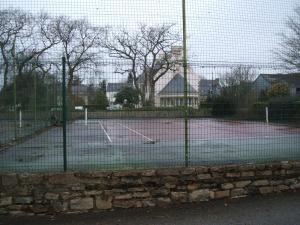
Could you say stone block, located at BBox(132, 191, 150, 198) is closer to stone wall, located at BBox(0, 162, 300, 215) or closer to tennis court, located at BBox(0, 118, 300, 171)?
stone wall, located at BBox(0, 162, 300, 215)

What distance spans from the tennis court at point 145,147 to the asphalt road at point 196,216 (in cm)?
108

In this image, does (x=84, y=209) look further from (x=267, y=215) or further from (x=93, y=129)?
(x=267, y=215)

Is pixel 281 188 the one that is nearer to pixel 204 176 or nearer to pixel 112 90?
pixel 204 176

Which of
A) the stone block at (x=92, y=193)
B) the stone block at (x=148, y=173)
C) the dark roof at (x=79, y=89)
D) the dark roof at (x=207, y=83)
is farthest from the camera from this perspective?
the dark roof at (x=207, y=83)

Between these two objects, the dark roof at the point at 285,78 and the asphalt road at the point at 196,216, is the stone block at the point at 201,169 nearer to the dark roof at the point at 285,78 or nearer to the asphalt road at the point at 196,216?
the asphalt road at the point at 196,216

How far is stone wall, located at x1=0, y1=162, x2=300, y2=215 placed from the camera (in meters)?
6.97

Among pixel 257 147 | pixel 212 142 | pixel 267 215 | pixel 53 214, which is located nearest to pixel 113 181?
pixel 53 214

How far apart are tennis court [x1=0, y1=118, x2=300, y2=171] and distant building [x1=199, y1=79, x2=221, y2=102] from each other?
547 millimetres

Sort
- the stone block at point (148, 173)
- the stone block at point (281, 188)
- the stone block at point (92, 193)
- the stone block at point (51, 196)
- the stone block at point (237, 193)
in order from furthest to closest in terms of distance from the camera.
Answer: the stone block at point (281, 188), the stone block at point (237, 193), the stone block at point (148, 173), the stone block at point (92, 193), the stone block at point (51, 196)

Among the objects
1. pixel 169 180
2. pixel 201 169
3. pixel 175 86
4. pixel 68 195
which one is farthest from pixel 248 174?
pixel 68 195

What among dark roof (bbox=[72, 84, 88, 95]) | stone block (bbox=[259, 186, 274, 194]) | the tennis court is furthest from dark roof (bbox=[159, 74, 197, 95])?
stone block (bbox=[259, 186, 274, 194])

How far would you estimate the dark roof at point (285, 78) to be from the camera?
9.25m

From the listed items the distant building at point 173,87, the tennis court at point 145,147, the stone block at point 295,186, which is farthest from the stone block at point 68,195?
the stone block at point 295,186

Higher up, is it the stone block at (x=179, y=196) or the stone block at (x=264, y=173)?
the stone block at (x=264, y=173)
